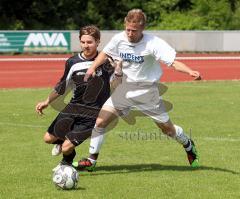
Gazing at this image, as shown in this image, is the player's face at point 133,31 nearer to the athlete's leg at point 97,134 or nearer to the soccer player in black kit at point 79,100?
the soccer player in black kit at point 79,100

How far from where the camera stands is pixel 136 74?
8344 mm

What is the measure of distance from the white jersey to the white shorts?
0.14m

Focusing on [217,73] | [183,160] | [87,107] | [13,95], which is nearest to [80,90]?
[87,107]

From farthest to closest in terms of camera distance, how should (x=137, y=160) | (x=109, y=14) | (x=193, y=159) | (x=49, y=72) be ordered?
(x=109, y=14) < (x=49, y=72) < (x=137, y=160) < (x=193, y=159)

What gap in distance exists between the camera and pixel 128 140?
37.0 feet

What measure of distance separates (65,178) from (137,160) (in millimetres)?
2293

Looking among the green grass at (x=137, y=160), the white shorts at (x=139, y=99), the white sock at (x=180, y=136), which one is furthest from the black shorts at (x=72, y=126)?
the white sock at (x=180, y=136)

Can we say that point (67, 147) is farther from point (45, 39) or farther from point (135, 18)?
point (45, 39)

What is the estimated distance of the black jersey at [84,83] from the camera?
8.39m

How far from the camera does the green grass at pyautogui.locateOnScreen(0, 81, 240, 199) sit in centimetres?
727

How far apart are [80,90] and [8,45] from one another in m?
26.4

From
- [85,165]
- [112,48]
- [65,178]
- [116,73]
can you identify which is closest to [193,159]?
[85,165]

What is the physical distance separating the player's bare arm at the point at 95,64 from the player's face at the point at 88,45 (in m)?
0.15

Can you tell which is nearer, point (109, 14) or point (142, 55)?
point (142, 55)
